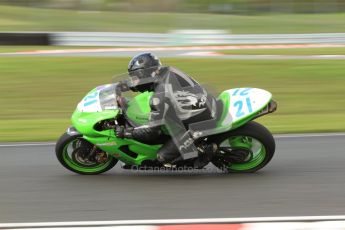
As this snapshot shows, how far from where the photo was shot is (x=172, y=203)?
642cm

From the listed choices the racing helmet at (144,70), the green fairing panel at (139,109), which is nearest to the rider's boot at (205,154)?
the green fairing panel at (139,109)

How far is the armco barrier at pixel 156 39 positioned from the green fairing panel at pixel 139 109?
17.3 m

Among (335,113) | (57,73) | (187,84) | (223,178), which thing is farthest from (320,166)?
(57,73)

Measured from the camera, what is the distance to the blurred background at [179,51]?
1330cm

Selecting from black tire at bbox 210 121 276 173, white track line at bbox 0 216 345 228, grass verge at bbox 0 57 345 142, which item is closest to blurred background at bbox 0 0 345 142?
grass verge at bbox 0 57 345 142

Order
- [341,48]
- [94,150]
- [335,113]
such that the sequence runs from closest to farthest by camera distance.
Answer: [94,150] < [335,113] < [341,48]

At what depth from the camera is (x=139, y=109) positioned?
24.1ft

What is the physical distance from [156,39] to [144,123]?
19.4m

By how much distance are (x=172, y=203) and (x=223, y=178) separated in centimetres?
108

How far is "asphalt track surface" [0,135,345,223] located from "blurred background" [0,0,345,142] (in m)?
2.51

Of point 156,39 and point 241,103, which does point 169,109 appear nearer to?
point 241,103

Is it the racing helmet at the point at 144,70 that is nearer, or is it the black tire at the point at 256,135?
the racing helmet at the point at 144,70

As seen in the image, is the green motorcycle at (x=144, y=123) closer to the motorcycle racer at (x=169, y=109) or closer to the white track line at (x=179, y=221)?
the motorcycle racer at (x=169, y=109)

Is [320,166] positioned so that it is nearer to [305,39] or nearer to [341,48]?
[341,48]
